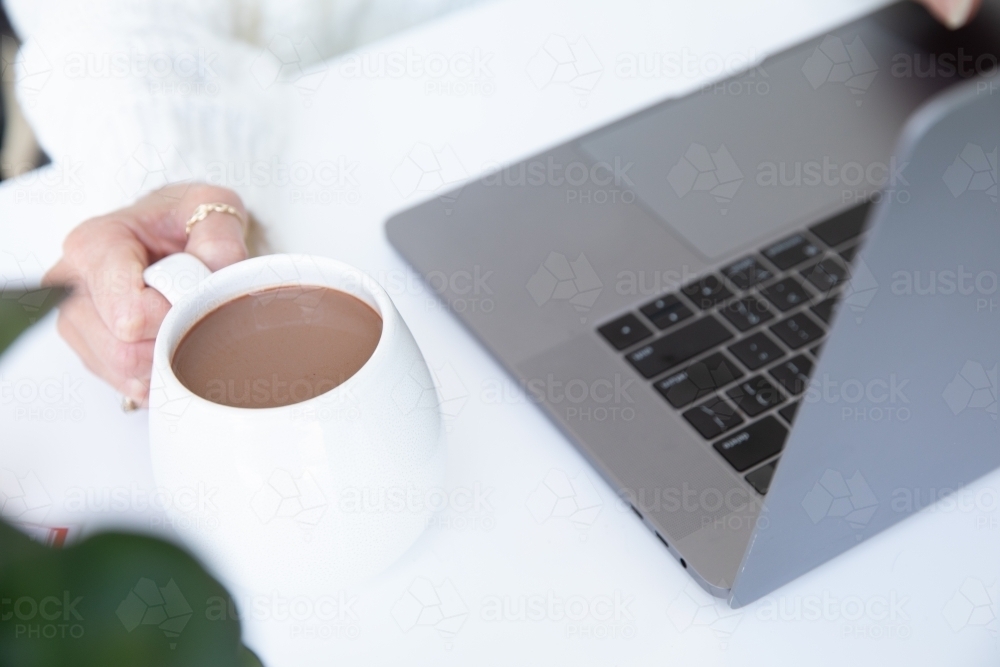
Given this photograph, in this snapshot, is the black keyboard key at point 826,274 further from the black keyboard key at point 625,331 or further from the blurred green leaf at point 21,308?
the blurred green leaf at point 21,308

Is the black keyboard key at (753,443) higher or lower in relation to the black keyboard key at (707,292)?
lower

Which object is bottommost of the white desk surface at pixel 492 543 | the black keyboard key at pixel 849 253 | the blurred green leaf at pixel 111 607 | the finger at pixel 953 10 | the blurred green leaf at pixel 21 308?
the white desk surface at pixel 492 543

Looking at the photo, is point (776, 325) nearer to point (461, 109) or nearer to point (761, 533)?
point (761, 533)

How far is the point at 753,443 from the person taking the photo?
36cm

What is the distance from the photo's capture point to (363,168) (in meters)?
0.54

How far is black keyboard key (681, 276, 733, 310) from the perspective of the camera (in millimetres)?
415

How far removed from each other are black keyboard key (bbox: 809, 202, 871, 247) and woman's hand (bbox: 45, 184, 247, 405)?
27 centimetres

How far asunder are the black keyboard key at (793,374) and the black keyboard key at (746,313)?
0.02m

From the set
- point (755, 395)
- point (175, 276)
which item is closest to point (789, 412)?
point (755, 395)

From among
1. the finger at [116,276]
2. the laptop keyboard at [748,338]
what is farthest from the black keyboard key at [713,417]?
the finger at [116,276]

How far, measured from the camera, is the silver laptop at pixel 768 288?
225 mm

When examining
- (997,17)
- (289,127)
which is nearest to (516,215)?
(289,127)

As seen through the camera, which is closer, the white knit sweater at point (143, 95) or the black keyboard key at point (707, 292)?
the black keyboard key at point (707, 292)

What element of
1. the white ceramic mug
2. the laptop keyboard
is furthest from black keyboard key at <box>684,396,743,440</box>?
Result: the white ceramic mug
